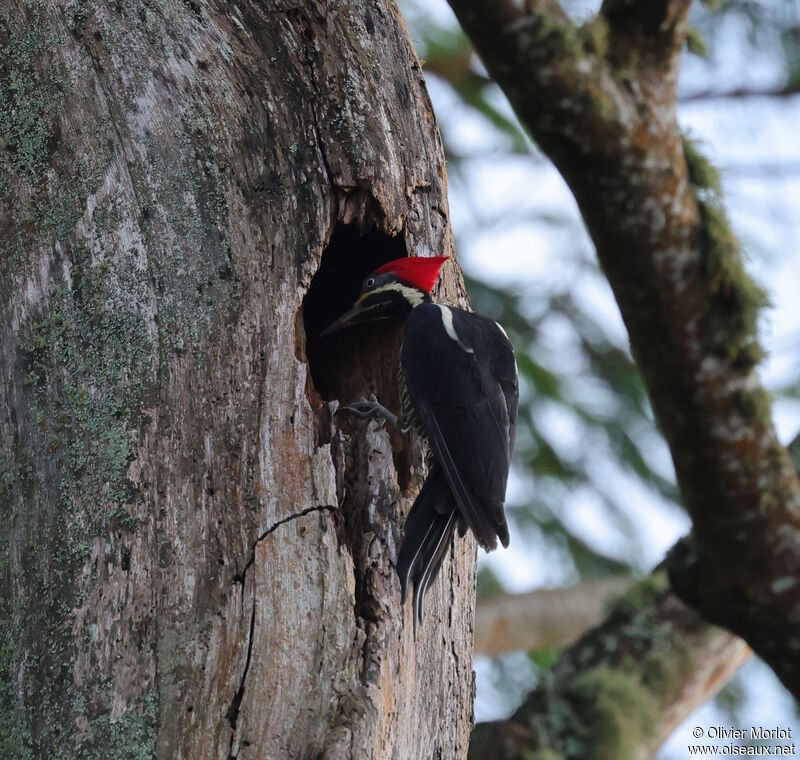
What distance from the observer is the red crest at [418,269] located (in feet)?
9.53

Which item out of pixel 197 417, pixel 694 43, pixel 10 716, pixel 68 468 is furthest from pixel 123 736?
pixel 694 43

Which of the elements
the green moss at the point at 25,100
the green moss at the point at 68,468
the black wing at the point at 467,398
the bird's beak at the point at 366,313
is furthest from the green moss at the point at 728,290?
the green moss at the point at 25,100

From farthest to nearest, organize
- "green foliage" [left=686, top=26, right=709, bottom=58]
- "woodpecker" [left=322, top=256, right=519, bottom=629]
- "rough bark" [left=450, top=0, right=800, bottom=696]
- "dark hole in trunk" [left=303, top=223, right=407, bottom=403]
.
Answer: "dark hole in trunk" [left=303, top=223, right=407, bottom=403] → "green foliage" [left=686, top=26, right=709, bottom=58] → "woodpecker" [left=322, top=256, right=519, bottom=629] → "rough bark" [left=450, top=0, right=800, bottom=696]

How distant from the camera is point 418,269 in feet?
9.74

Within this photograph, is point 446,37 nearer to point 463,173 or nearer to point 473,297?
point 463,173

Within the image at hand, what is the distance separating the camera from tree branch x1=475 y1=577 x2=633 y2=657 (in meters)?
4.98

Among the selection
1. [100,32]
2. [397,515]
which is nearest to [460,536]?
[397,515]

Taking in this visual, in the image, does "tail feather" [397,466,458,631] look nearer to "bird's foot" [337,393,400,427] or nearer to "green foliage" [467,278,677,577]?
"bird's foot" [337,393,400,427]

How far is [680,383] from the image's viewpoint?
2.47 meters

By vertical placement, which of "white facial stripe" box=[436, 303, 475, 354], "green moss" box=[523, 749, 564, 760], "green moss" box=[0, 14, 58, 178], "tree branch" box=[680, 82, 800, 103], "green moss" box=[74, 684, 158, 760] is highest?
"tree branch" box=[680, 82, 800, 103]

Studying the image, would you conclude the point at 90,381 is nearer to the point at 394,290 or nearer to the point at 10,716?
the point at 10,716

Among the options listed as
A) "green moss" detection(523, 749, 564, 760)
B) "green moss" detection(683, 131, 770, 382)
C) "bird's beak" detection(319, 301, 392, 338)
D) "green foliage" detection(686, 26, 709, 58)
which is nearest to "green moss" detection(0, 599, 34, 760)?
"bird's beak" detection(319, 301, 392, 338)

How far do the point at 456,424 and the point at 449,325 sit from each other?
305 millimetres

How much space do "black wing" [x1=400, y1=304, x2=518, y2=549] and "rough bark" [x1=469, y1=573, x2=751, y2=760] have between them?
3.14 feet
